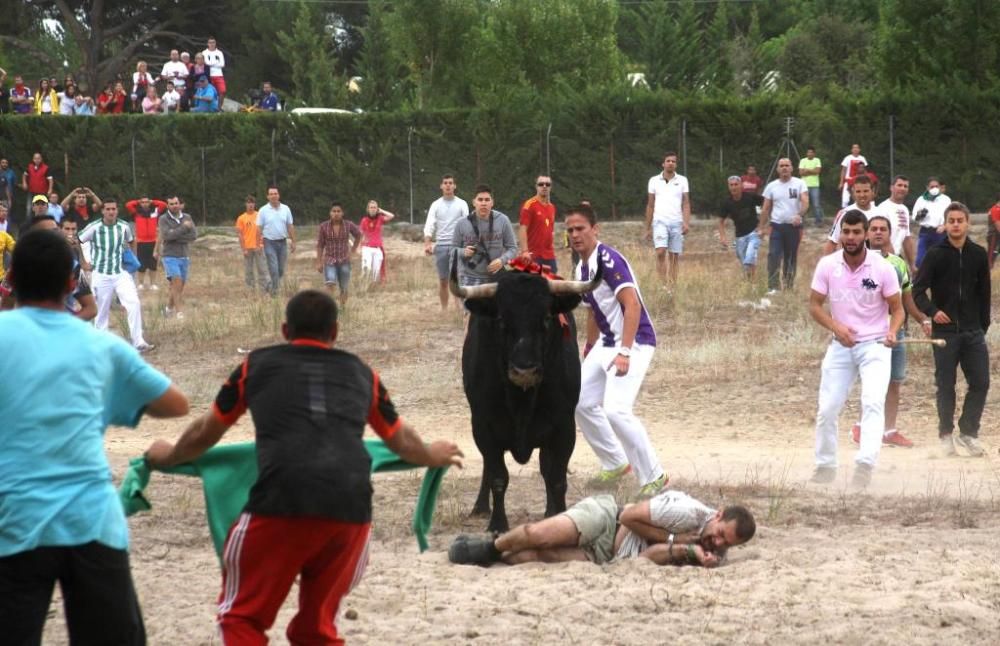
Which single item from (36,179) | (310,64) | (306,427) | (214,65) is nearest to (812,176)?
(214,65)

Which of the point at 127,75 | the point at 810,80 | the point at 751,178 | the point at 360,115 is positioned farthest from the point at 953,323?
the point at 127,75

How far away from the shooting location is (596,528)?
912cm

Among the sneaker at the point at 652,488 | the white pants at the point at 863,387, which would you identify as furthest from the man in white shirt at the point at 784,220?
the sneaker at the point at 652,488

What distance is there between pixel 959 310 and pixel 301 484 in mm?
8659

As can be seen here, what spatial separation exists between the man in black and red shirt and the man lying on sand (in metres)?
3.03

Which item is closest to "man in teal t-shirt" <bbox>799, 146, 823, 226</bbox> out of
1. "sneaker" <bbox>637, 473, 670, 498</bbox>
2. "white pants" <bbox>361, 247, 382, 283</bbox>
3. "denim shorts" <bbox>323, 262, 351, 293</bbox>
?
"white pants" <bbox>361, 247, 382, 283</bbox>

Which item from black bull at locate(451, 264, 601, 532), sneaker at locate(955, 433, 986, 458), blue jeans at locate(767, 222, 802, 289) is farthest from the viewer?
blue jeans at locate(767, 222, 802, 289)

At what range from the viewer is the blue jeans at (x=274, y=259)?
24844 millimetres

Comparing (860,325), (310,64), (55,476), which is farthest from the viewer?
(310,64)

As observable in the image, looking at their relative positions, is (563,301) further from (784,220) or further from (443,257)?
(784,220)

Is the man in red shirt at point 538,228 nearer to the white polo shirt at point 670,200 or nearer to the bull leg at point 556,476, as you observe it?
the white polo shirt at point 670,200

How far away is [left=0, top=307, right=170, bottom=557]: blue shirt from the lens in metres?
5.34

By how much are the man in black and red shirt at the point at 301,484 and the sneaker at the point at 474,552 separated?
3011 mm

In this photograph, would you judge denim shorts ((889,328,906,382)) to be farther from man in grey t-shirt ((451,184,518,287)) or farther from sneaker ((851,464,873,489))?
man in grey t-shirt ((451,184,518,287))
